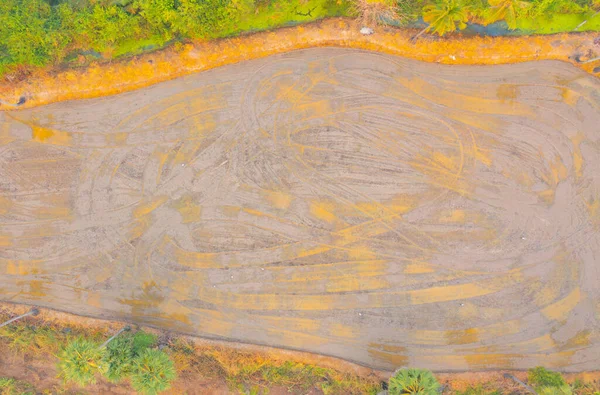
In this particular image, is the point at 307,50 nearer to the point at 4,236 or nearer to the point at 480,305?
the point at 480,305

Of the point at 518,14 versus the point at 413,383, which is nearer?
the point at 413,383

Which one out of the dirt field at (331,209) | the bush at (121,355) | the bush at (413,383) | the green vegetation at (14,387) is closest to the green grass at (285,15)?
the dirt field at (331,209)

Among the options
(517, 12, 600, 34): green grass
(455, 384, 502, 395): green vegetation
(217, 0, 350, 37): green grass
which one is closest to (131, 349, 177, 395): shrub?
(455, 384, 502, 395): green vegetation

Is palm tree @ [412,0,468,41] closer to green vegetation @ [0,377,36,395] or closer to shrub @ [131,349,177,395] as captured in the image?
shrub @ [131,349,177,395]

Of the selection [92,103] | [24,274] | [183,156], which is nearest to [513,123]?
[183,156]

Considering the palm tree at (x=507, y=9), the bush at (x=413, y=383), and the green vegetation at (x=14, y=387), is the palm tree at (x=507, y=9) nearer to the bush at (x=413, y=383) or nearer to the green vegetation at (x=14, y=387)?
the bush at (x=413, y=383)

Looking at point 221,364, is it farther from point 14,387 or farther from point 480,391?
point 480,391

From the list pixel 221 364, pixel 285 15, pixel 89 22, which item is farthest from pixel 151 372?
pixel 285 15
